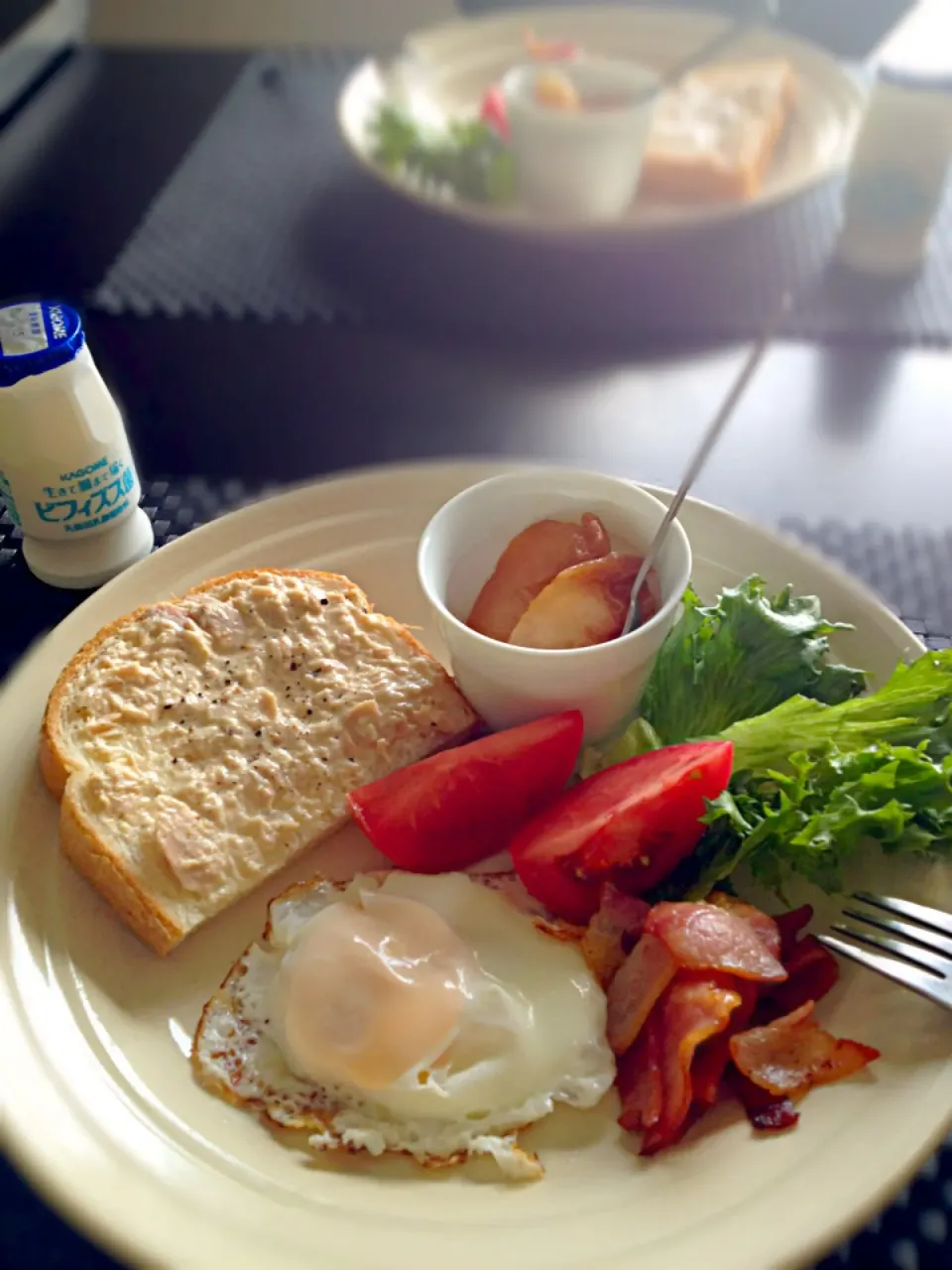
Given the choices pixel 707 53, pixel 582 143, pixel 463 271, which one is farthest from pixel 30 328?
pixel 707 53

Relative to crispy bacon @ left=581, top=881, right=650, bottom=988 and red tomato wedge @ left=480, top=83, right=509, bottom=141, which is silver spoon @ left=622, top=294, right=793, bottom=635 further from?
red tomato wedge @ left=480, top=83, right=509, bottom=141

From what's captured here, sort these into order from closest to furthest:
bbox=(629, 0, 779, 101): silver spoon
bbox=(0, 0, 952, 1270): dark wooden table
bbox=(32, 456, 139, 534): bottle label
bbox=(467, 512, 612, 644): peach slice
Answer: bbox=(467, 512, 612, 644): peach slice
bbox=(32, 456, 139, 534): bottle label
bbox=(0, 0, 952, 1270): dark wooden table
bbox=(629, 0, 779, 101): silver spoon

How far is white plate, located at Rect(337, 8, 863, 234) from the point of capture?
2828 mm

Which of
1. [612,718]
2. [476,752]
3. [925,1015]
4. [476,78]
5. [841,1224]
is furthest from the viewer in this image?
[476,78]

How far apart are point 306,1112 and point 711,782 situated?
693 millimetres

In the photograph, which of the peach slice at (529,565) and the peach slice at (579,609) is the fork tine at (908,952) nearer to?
the peach slice at (579,609)

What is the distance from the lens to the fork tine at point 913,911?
52.8 inches

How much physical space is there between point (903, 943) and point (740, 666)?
0.53 m

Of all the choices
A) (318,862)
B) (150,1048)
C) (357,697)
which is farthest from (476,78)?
(150,1048)

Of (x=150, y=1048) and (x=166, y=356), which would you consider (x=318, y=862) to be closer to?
(x=150, y=1048)

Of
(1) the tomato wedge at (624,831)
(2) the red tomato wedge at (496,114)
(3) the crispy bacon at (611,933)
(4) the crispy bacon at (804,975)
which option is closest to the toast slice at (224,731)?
(1) the tomato wedge at (624,831)

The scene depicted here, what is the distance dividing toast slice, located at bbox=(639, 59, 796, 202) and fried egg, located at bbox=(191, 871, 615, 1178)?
2.38m

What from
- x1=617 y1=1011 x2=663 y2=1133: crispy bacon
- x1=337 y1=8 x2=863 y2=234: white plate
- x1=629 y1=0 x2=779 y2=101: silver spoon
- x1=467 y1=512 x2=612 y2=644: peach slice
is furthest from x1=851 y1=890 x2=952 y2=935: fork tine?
x1=629 y1=0 x2=779 y2=101: silver spoon

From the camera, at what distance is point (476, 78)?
11.8 feet
